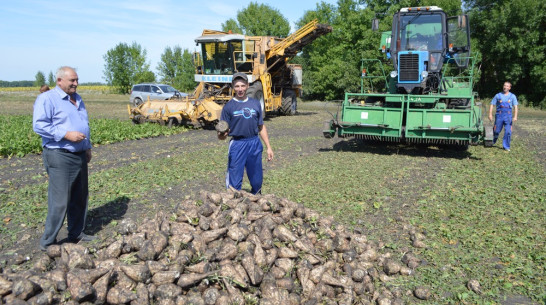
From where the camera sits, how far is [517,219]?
5.62 meters

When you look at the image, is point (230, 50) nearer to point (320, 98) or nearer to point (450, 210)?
point (450, 210)

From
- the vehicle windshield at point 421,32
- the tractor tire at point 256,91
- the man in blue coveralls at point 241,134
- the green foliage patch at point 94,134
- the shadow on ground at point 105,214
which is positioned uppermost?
the vehicle windshield at point 421,32

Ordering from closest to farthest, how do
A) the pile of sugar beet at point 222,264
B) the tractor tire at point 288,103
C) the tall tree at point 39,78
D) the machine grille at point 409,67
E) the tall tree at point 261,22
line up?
1. the pile of sugar beet at point 222,264
2. the machine grille at point 409,67
3. the tractor tire at point 288,103
4. the tall tree at point 261,22
5. the tall tree at point 39,78

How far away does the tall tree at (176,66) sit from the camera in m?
50.8

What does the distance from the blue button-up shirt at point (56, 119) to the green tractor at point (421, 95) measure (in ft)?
21.4

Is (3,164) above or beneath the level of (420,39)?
beneath

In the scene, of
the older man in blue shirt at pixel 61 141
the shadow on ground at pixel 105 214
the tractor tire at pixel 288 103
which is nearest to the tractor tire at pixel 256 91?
the tractor tire at pixel 288 103

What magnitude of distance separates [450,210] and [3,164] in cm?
923

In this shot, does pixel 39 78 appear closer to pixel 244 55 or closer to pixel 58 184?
pixel 244 55

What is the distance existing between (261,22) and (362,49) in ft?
66.4

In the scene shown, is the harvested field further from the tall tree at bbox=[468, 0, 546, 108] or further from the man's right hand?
the tall tree at bbox=[468, 0, 546, 108]

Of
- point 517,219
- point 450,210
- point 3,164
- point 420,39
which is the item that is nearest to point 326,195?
point 450,210

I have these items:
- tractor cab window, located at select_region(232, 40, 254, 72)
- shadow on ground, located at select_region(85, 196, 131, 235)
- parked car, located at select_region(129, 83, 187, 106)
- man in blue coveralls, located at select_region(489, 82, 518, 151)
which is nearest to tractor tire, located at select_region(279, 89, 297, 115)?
tractor cab window, located at select_region(232, 40, 254, 72)

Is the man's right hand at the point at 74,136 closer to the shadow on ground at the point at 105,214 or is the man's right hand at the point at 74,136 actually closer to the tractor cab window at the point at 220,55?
the shadow on ground at the point at 105,214
